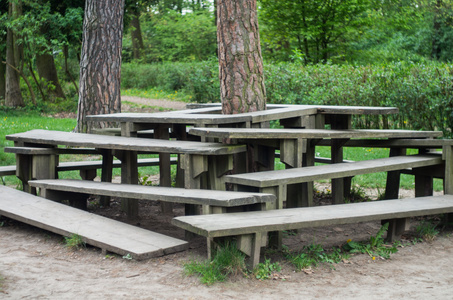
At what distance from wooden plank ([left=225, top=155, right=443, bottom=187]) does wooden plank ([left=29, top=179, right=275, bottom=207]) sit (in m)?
0.12

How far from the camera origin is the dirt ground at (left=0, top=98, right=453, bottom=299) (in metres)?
3.41

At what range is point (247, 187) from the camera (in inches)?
169

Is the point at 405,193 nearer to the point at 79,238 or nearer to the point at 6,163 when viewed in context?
the point at 79,238

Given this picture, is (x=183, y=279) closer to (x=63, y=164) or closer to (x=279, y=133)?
(x=279, y=133)

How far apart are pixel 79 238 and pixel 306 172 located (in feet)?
6.07

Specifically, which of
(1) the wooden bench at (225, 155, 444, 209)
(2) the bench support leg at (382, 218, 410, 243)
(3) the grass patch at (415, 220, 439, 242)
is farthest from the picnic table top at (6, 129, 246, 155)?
(3) the grass patch at (415, 220, 439, 242)

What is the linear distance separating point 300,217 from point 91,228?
1.70 metres

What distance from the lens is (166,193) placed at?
14.0ft

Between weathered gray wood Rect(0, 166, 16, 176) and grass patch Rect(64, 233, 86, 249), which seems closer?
grass patch Rect(64, 233, 86, 249)

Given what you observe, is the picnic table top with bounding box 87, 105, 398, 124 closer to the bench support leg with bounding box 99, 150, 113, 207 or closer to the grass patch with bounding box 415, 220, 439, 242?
the bench support leg with bounding box 99, 150, 113, 207

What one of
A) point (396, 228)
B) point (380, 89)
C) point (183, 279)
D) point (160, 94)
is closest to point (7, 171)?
point (183, 279)

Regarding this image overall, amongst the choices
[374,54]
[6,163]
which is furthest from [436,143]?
[374,54]

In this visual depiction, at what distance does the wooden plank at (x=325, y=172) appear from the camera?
4.12 m

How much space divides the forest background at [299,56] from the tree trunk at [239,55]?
5.57 meters
